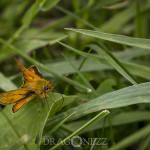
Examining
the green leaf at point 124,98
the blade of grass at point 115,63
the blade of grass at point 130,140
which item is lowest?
the blade of grass at point 130,140

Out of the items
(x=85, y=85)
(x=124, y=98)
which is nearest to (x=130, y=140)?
(x=124, y=98)

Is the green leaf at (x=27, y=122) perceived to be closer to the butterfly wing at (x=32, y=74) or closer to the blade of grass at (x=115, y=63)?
the butterfly wing at (x=32, y=74)

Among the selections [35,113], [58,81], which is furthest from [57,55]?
[35,113]

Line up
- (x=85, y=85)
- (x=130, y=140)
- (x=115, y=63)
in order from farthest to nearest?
(x=85, y=85) → (x=115, y=63) → (x=130, y=140)

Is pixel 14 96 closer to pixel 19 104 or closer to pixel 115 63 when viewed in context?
pixel 19 104

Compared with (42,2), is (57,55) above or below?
below

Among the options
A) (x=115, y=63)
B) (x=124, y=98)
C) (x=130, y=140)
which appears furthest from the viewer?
(x=115, y=63)

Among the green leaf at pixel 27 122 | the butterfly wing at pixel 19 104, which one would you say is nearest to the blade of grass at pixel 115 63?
the green leaf at pixel 27 122

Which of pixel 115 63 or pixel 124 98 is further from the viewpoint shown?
pixel 115 63

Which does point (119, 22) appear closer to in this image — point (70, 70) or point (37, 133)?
point (70, 70)
